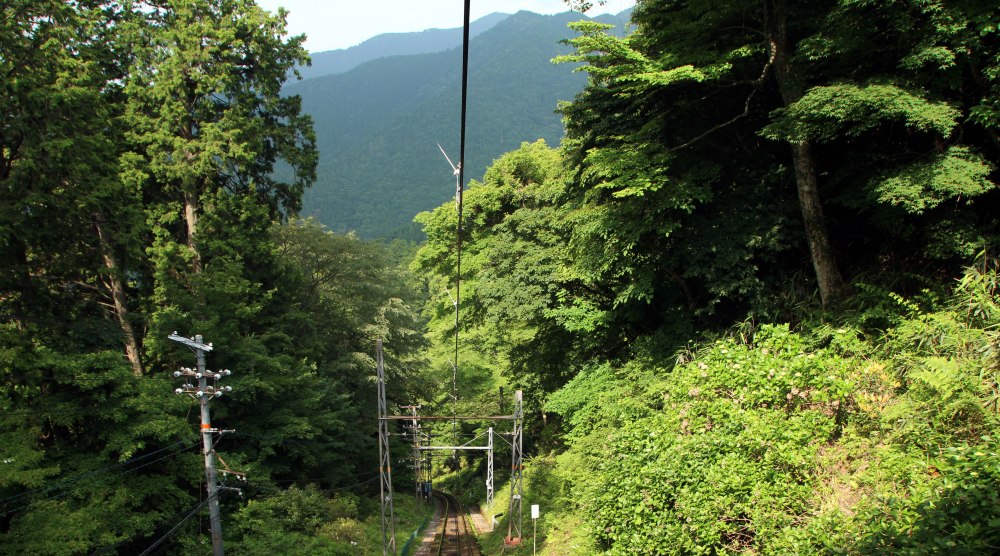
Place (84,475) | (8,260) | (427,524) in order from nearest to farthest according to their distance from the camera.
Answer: (84,475), (8,260), (427,524)

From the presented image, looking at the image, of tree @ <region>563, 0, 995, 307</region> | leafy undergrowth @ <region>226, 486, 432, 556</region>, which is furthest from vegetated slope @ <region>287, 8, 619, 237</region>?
tree @ <region>563, 0, 995, 307</region>

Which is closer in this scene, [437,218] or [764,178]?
[764,178]

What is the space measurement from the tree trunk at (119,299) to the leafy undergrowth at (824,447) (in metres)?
13.8

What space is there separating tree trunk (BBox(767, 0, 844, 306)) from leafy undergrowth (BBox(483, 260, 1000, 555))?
971 mm

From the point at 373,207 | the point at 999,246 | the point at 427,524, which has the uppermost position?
the point at 999,246

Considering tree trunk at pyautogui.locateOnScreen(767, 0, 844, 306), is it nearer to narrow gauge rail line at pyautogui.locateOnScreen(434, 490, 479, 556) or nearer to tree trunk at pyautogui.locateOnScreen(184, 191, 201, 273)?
narrow gauge rail line at pyautogui.locateOnScreen(434, 490, 479, 556)

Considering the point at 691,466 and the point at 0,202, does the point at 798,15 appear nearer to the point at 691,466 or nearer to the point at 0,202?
the point at 691,466

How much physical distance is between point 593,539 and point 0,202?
597 inches

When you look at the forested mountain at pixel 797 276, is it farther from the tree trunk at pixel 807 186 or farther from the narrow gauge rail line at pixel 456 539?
the narrow gauge rail line at pixel 456 539

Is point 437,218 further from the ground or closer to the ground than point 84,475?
further from the ground

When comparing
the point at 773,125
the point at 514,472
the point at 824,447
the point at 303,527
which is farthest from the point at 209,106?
the point at 824,447

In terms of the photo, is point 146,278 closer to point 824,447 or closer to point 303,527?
point 303,527

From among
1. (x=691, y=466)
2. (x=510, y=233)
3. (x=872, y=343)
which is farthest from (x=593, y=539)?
(x=510, y=233)

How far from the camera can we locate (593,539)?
1062cm
